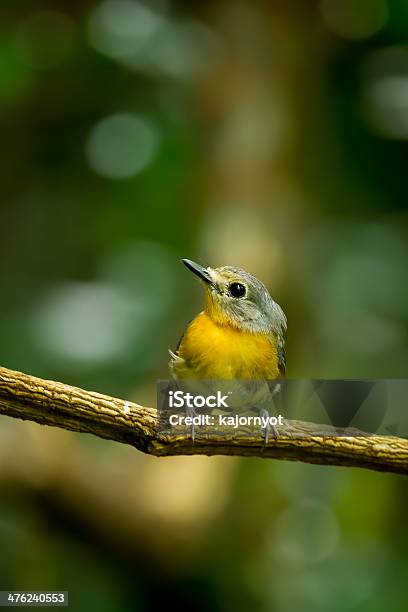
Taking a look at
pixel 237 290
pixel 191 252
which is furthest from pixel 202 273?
pixel 191 252

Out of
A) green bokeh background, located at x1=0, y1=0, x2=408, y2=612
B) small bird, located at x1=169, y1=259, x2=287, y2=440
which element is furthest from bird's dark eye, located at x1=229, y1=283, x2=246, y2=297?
green bokeh background, located at x1=0, y1=0, x2=408, y2=612

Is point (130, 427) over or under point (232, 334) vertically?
under

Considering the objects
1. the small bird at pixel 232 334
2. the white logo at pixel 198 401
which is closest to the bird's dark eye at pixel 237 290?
the small bird at pixel 232 334

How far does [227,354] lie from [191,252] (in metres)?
1.72

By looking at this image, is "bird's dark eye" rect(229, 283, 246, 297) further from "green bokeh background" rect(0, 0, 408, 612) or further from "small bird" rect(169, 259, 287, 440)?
"green bokeh background" rect(0, 0, 408, 612)

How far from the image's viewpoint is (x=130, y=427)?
1.30 meters

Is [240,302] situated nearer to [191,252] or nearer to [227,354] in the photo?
[227,354]

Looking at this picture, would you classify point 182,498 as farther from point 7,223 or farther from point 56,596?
point 7,223

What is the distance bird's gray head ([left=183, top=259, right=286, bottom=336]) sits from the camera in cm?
143

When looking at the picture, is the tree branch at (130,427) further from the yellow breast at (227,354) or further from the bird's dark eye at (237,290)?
the bird's dark eye at (237,290)

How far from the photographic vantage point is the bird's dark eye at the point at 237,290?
1.46 metres

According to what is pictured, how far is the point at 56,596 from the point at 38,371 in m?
0.70

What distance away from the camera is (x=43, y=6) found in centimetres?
383

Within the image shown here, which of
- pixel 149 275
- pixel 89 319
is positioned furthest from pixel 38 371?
pixel 149 275
